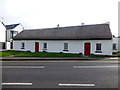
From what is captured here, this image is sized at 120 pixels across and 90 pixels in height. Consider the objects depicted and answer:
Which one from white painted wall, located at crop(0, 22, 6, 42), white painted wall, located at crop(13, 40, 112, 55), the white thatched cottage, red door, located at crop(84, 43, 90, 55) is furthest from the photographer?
white painted wall, located at crop(0, 22, 6, 42)

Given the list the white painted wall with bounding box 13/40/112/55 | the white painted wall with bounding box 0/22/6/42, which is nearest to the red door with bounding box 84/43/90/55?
the white painted wall with bounding box 13/40/112/55

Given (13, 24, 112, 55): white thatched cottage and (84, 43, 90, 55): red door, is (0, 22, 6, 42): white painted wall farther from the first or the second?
(84, 43, 90, 55): red door

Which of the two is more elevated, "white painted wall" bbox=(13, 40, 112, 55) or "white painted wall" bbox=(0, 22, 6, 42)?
"white painted wall" bbox=(0, 22, 6, 42)

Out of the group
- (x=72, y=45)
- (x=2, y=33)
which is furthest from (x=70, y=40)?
(x=2, y=33)

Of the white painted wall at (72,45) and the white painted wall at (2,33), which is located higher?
the white painted wall at (2,33)

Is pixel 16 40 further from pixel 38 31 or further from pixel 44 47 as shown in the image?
pixel 44 47

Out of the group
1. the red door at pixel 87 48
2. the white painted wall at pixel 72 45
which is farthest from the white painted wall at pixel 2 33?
the red door at pixel 87 48

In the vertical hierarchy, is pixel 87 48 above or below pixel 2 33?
below

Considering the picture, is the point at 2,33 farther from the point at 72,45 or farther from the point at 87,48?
the point at 87,48

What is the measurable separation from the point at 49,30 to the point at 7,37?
17508 mm

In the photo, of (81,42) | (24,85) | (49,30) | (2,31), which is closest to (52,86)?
(24,85)

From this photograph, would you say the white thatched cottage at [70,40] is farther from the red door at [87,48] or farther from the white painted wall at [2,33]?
the white painted wall at [2,33]

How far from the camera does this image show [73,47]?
23.1 meters

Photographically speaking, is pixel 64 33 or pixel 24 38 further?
pixel 24 38
